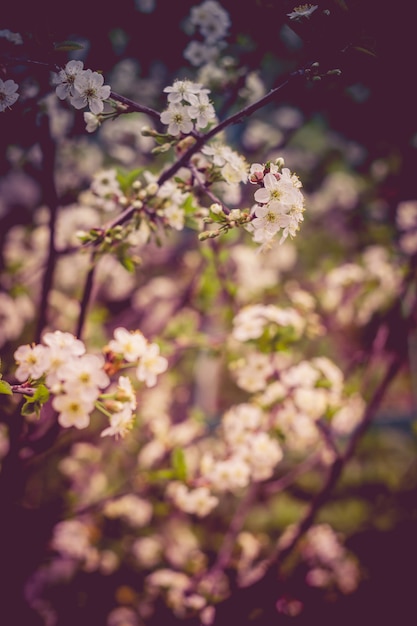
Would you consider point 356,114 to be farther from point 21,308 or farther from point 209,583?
point 209,583

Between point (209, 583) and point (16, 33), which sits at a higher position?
point (16, 33)

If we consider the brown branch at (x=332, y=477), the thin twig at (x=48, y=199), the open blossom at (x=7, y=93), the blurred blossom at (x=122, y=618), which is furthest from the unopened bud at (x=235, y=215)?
the blurred blossom at (x=122, y=618)

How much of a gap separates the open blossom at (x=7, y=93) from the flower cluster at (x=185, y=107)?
0.43 m

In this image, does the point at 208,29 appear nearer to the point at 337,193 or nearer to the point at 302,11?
the point at 302,11

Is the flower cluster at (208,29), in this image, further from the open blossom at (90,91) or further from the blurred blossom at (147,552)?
the blurred blossom at (147,552)

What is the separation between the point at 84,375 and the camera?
3.34 feet

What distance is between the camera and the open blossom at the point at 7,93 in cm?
112

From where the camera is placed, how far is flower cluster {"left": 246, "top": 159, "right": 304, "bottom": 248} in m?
1.07

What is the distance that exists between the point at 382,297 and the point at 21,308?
3.09 meters

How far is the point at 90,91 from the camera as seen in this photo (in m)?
1.12

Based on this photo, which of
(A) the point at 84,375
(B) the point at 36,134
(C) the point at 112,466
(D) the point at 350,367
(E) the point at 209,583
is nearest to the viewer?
(A) the point at 84,375

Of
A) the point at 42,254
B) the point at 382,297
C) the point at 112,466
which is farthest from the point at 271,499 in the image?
the point at 42,254

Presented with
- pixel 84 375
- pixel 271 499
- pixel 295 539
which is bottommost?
pixel 271 499

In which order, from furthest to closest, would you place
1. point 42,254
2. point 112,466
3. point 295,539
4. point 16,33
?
1. point 112,466
2. point 42,254
3. point 295,539
4. point 16,33
